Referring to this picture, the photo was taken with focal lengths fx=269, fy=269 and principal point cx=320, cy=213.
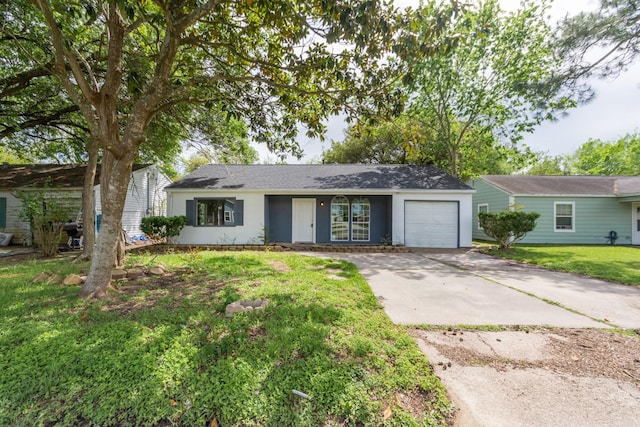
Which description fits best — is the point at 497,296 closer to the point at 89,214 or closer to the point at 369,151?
the point at 89,214

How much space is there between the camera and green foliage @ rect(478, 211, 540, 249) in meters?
10.2

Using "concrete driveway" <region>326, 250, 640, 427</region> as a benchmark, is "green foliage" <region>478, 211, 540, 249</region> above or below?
above

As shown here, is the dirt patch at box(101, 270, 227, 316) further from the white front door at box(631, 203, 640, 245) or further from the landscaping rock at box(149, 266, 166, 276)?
the white front door at box(631, 203, 640, 245)

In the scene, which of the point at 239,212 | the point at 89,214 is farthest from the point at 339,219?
the point at 89,214

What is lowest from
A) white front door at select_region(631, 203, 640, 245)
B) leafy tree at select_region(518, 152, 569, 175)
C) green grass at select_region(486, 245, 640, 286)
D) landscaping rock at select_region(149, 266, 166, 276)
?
green grass at select_region(486, 245, 640, 286)

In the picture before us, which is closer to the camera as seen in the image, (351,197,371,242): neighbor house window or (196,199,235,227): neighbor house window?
(196,199,235,227): neighbor house window

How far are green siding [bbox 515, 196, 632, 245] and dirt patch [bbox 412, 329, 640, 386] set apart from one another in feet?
41.9

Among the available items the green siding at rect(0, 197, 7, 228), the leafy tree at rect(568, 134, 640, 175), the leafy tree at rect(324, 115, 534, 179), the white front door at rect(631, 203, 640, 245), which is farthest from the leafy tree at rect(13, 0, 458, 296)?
the leafy tree at rect(568, 134, 640, 175)

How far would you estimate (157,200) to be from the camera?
1622 cm

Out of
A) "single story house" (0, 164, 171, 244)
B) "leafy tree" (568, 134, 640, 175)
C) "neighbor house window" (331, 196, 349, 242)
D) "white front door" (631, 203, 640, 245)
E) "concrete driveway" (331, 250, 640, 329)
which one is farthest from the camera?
"leafy tree" (568, 134, 640, 175)

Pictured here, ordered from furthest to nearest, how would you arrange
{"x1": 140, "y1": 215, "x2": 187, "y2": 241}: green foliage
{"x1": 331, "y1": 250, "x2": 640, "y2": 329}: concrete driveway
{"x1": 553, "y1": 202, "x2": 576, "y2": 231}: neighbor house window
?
{"x1": 553, "y1": 202, "x2": 576, "y2": 231}: neighbor house window → {"x1": 140, "y1": 215, "x2": 187, "y2": 241}: green foliage → {"x1": 331, "y1": 250, "x2": 640, "y2": 329}: concrete driveway

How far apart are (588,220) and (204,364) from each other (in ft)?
61.8

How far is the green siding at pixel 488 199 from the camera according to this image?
14106 millimetres

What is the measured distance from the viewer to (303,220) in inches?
472
